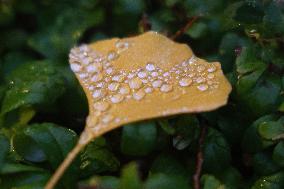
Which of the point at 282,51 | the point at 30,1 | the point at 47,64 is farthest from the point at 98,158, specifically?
the point at 30,1

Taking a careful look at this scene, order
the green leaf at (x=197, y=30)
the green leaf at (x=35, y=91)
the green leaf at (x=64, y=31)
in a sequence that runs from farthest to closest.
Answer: the green leaf at (x=64, y=31) < the green leaf at (x=197, y=30) < the green leaf at (x=35, y=91)

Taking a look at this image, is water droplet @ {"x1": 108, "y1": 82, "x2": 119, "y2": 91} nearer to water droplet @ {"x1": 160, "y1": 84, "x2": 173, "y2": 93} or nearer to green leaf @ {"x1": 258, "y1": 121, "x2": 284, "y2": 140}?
water droplet @ {"x1": 160, "y1": 84, "x2": 173, "y2": 93}

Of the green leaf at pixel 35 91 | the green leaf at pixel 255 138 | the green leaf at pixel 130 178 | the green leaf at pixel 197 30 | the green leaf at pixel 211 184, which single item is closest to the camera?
the green leaf at pixel 130 178

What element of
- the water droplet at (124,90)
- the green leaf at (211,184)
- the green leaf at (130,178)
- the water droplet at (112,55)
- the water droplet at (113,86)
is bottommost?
the green leaf at (211,184)

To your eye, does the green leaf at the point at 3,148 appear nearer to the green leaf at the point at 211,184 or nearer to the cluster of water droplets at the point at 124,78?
the cluster of water droplets at the point at 124,78

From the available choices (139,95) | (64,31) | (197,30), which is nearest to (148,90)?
(139,95)

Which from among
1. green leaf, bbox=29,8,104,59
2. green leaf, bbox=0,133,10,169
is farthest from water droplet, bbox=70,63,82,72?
green leaf, bbox=29,8,104,59

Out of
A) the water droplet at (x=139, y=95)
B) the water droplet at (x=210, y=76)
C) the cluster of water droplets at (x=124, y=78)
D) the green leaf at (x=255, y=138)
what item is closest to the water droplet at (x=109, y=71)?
the cluster of water droplets at (x=124, y=78)
